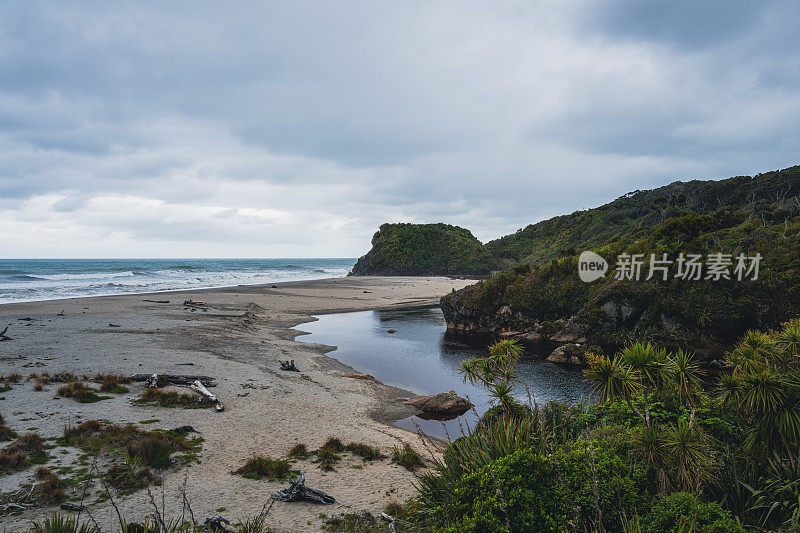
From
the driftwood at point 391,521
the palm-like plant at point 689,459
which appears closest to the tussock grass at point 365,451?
the driftwood at point 391,521

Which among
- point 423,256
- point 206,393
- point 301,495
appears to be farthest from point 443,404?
point 423,256

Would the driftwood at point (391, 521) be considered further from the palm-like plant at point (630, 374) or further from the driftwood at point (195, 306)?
the driftwood at point (195, 306)

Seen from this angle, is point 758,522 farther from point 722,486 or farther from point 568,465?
point 568,465

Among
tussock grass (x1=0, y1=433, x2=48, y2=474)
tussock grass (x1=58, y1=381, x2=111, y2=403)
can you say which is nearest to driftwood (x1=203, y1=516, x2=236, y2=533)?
tussock grass (x1=0, y1=433, x2=48, y2=474)

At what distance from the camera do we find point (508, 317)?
143 feet

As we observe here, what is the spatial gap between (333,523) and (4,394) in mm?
17047

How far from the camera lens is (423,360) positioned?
32375 mm

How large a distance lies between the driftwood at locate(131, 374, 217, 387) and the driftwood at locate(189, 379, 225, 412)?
714 mm

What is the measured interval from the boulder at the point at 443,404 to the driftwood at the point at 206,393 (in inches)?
388

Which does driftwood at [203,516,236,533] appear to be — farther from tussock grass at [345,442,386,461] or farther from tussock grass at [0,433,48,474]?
tussock grass at [0,433,48,474]

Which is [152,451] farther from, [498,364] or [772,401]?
[772,401]

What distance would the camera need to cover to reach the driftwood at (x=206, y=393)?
17.5 metres

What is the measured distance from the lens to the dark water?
911 inches

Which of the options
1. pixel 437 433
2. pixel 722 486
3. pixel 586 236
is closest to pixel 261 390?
pixel 437 433
